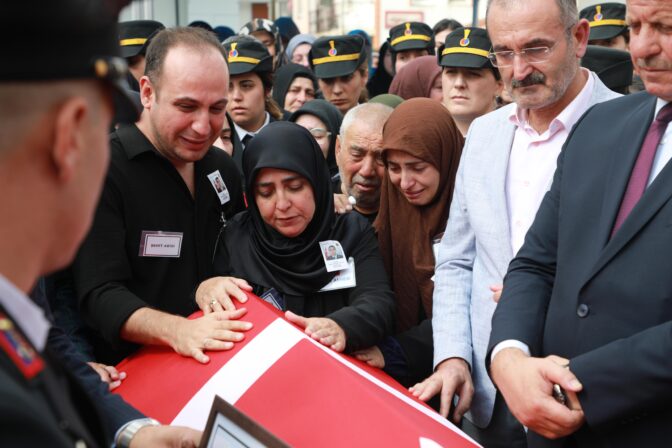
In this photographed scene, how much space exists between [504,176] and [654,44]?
83cm

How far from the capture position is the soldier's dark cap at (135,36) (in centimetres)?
494

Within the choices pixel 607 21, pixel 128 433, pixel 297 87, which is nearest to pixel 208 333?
pixel 128 433

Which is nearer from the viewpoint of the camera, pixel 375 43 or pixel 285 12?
pixel 375 43

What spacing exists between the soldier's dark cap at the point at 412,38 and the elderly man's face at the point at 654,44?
5.37 metres

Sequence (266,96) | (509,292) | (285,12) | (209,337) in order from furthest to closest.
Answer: (285,12), (266,96), (209,337), (509,292)

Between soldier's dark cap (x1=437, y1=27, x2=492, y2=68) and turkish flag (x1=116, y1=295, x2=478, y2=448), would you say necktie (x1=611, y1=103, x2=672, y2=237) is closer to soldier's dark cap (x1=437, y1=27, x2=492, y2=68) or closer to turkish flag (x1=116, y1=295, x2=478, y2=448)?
turkish flag (x1=116, y1=295, x2=478, y2=448)

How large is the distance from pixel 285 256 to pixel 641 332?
1.37 m

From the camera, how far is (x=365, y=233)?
298cm

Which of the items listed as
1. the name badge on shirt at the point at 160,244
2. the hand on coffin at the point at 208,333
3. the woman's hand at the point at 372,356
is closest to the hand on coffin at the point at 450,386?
the woman's hand at the point at 372,356

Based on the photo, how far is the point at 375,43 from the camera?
24.5m

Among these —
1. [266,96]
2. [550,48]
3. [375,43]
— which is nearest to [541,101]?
[550,48]

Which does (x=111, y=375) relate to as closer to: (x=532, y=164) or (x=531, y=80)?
(x=532, y=164)

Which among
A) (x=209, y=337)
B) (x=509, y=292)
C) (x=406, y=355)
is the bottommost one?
(x=406, y=355)

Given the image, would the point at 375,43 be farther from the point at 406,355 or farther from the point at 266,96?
the point at 406,355
